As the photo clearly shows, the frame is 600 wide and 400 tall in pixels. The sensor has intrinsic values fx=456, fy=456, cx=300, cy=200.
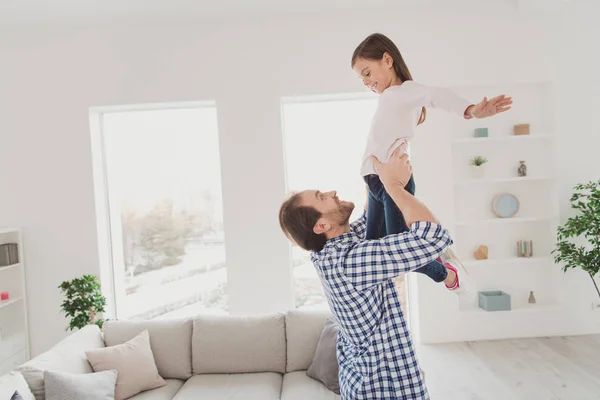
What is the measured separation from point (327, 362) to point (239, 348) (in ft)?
2.08

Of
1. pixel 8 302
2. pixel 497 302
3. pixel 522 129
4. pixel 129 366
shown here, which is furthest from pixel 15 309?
pixel 522 129

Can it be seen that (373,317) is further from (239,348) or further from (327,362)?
(239,348)

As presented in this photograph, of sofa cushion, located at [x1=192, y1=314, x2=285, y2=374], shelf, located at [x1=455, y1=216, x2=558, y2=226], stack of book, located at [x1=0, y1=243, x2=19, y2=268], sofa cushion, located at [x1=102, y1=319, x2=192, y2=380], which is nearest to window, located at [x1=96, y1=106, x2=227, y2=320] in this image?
stack of book, located at [x1=0, y1=243, x2=19, y2=268]

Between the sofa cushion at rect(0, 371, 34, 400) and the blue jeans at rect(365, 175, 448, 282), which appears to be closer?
the blue jeans at rect(365, 175, 448, 282)

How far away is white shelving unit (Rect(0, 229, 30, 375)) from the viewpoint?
436 centimetres

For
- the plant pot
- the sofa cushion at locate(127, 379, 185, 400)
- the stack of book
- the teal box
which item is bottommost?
the sofa cushion at locate(127, 379, 185, 400)

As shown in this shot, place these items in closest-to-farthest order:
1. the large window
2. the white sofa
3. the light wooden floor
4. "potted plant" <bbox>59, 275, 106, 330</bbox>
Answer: the white sofa
the light wooden floor
"potted plant" <bbox>59, 275, 106, 330</bbox>
the large window

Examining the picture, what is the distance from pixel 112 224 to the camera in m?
4.79

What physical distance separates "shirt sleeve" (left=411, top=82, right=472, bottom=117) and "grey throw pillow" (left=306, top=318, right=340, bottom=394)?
1.79m

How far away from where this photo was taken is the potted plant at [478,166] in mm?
4410

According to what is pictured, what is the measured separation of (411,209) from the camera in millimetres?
1271

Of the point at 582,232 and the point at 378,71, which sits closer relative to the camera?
the point at 378,71

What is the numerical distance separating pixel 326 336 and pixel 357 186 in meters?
2.02

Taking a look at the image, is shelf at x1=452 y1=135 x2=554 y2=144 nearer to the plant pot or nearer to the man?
the plant pot
